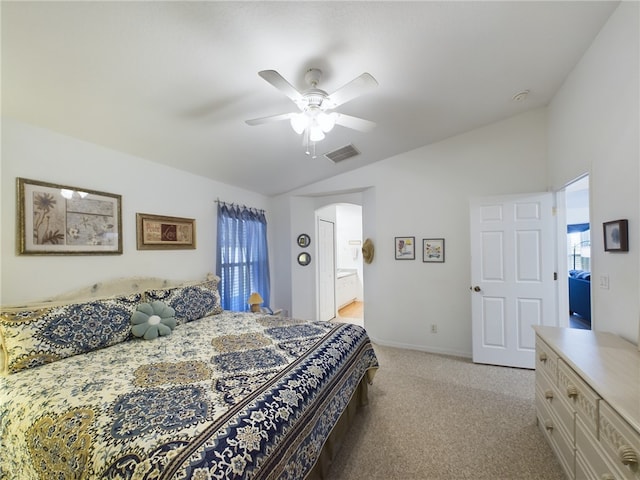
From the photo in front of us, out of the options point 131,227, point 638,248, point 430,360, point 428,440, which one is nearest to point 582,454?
point 428,440

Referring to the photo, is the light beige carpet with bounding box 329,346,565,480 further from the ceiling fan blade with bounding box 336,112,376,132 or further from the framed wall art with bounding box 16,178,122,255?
the framed wall art with bounding box 16,178,122,255

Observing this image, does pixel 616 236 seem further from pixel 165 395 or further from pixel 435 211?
pixel 165 395

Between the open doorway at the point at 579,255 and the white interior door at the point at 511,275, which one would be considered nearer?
the white interior door at the point at 511,275

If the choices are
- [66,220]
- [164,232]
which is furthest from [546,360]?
[66,220]

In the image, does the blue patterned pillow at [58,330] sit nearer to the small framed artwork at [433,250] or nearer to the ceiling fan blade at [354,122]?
the ceiling fan blade at [354,122]

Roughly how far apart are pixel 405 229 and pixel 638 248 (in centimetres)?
236

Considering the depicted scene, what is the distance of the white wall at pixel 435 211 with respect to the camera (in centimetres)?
337

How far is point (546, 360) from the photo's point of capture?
194cm

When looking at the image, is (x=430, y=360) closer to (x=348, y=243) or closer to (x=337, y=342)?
(x=337, y=342)

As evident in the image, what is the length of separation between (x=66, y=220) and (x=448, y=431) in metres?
3.44

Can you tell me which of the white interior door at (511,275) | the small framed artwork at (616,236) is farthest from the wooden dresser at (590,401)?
the white interior door at (511,275)

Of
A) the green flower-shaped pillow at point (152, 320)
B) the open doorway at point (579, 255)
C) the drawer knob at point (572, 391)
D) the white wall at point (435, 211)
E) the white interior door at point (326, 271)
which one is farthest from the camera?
the white interior door at point (326, 271)

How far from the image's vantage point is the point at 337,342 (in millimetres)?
2156

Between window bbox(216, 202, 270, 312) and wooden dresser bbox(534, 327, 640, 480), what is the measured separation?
335 cm
